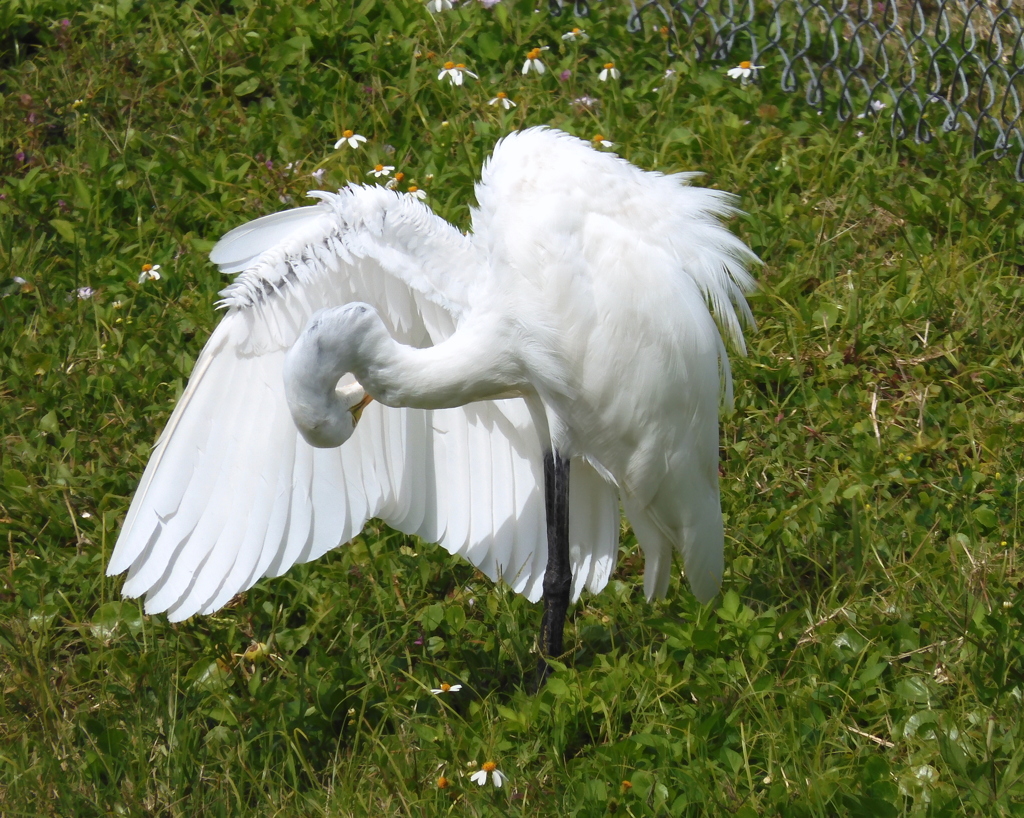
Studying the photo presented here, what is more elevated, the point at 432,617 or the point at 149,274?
the point at 149,274

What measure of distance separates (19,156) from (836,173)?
3496mm

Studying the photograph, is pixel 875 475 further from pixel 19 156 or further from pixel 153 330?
pixel 19 156

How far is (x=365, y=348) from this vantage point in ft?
10.1

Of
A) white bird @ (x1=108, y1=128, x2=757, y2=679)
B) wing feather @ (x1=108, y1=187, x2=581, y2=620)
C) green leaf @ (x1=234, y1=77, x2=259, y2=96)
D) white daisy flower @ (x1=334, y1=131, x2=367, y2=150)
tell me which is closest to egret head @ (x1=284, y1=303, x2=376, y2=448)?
white bird @ (x1=108, y1=128, x2=757, y2=679)

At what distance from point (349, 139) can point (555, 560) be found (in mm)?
2412

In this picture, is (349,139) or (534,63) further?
(534,63)

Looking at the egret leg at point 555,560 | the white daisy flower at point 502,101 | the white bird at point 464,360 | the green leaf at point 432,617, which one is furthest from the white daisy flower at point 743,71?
the green leaf at point 432,617

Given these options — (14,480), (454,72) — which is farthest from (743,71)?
(14,480)

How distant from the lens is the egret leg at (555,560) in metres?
3.44

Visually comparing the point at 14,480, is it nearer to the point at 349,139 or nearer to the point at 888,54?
the point at 349,139

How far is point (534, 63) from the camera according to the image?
551cm

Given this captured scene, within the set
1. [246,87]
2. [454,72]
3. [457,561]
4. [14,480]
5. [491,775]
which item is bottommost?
[457,561]

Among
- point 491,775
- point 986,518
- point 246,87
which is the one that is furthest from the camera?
point 246,87

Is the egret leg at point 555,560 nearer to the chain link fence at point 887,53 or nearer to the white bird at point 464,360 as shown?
the white bird at point 464,360
